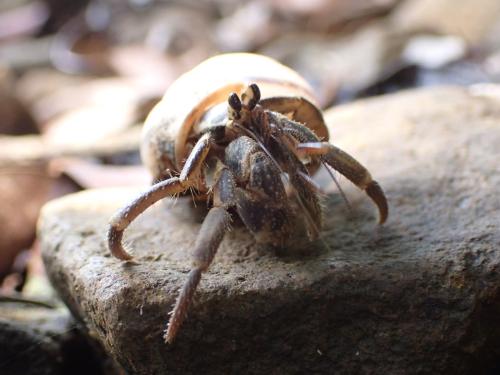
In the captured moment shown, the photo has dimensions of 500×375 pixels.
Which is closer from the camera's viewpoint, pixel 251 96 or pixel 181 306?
pixel 181 306

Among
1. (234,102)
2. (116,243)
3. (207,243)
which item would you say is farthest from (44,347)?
(234,102)

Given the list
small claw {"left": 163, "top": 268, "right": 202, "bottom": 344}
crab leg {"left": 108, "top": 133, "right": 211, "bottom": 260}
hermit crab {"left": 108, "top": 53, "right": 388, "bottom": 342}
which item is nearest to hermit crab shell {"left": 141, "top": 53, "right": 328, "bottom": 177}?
hermit crab {"left": 108, "top": 53, "right": 388, "bottom": 342}

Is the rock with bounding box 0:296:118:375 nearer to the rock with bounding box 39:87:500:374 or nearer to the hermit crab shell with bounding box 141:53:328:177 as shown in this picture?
the rock with bounding box 39:87:500:374

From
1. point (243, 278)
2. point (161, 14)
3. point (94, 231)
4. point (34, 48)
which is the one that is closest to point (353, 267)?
point (243, 278)

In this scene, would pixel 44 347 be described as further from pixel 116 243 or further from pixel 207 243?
pixel 207 243

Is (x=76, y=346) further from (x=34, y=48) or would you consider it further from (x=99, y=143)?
(x=34, y=48)

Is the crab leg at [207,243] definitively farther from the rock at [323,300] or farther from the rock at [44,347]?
the rock at [44,347]

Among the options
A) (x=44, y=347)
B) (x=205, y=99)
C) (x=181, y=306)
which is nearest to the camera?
(x=181, y=306)
